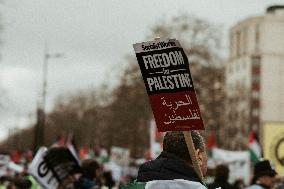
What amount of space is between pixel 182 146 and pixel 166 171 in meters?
0.24

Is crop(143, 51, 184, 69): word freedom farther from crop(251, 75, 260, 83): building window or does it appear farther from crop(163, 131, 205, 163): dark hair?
crop(251, 75, 260, 83): building window

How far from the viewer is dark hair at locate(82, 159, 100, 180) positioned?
9633 mm

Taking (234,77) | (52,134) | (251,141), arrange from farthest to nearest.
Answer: (234,77)
(52,134)
(251,141)

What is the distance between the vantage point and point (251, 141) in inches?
636

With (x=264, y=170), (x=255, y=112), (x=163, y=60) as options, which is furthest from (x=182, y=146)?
(x=255, y=112)

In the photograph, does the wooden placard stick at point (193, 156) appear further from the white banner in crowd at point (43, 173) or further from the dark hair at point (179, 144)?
the white banner in crowd at point (43, 173)

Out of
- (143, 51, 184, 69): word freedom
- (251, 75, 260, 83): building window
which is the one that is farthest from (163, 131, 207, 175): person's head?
(251, 75, 260, 83): building window

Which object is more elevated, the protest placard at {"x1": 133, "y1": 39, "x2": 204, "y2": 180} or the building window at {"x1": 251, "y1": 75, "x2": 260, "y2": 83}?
the protest placard at {"x1": 133, "y1": 39, "x2": 204, "y2": 180}

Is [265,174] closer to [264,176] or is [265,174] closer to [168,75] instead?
[264,176]

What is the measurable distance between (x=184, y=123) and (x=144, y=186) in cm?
50

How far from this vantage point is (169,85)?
514cm

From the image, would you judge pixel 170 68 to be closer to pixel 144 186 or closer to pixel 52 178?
pixel 144 186

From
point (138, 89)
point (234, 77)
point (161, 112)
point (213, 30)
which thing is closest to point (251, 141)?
point (161, 112)

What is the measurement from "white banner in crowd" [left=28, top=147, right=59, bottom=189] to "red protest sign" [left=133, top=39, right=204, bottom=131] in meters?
4.84
